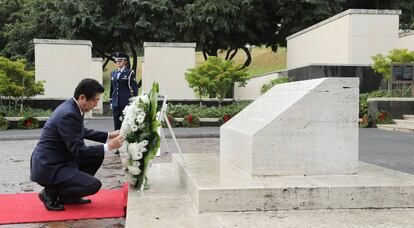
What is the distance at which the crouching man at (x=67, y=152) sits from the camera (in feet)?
14.4

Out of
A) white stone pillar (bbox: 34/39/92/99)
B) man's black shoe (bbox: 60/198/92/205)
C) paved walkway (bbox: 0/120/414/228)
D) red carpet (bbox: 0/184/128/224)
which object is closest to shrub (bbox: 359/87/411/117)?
paved walkway (bbox: 0/120/414/228)

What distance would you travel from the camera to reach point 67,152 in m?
4.56

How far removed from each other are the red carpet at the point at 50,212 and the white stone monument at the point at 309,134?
1.37 metres

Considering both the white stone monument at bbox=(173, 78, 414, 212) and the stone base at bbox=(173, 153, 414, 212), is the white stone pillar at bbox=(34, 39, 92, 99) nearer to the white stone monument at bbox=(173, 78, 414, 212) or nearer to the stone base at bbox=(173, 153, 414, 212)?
the white stone monument at bbox=(173, 78, 414, 212)

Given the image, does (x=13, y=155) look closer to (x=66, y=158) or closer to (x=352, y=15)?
(x=66, y=158)

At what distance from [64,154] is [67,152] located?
3cm

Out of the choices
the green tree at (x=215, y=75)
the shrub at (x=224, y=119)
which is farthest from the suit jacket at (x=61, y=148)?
the green tree at (x=215, y=75)

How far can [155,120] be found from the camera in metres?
4.72

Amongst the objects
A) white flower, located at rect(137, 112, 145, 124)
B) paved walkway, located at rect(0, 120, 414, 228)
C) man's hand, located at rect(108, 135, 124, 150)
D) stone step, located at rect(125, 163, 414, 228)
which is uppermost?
white flower, located at rect(137, 112, 145, 124)

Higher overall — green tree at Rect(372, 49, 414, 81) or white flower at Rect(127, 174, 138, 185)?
green tree at Rect(372, 49, 414, 81)

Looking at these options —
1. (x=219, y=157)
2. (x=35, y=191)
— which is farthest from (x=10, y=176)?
(x=219, y=157)

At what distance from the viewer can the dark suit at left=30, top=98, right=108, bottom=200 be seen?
4.39m

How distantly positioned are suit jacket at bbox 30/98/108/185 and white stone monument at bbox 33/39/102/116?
14.1 meters

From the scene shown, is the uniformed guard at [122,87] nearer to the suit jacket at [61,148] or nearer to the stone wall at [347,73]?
the suit jacket at [61,148]
